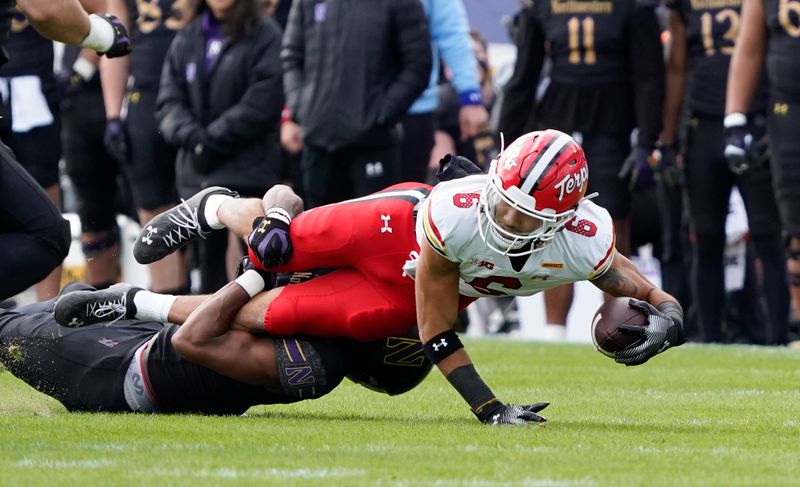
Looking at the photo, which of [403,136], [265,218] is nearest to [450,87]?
[403,136]

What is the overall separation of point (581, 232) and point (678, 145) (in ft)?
17.1

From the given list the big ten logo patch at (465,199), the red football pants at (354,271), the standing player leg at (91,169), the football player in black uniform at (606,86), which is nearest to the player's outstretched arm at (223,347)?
the red football pants at (354,271)

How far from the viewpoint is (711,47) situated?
1041 centimetres

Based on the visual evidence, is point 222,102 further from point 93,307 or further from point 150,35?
point 93,307

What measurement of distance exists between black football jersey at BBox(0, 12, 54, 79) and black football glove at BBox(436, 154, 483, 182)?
3.96 meters

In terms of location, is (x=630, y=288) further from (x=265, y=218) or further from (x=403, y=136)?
(x=403, y=136)

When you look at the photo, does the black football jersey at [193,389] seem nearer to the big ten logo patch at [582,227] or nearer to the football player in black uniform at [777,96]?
the big ten logo patch at [582,227]

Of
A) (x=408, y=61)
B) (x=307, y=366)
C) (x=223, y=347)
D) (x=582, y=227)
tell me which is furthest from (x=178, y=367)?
(x=408, y=61)

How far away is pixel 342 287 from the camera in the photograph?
6.19 meters

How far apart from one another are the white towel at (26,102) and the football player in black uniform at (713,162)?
386cm

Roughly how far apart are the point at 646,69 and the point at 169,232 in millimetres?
4179

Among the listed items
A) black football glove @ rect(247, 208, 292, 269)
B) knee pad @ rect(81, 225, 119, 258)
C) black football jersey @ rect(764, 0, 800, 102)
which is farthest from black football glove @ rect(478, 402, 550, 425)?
knee pad @ rect(81, 225, 119, 258)

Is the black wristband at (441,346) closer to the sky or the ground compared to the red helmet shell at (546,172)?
closer to the ground

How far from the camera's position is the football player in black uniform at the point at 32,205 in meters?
5.73
